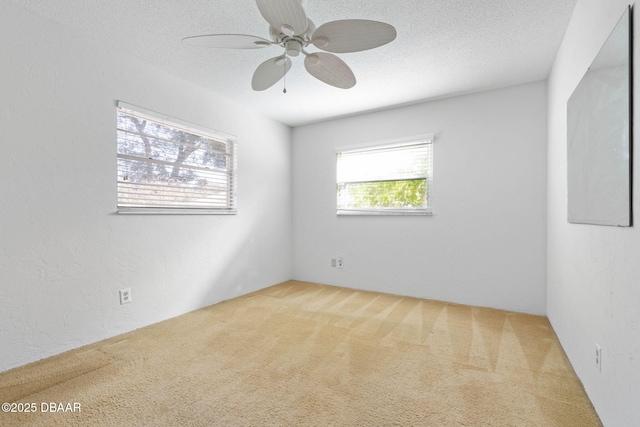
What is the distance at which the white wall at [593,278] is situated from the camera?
3.63 feet

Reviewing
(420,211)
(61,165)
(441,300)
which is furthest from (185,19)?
(441,300)

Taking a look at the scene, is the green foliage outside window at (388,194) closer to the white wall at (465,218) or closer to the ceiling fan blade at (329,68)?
the white wall at (465,218)

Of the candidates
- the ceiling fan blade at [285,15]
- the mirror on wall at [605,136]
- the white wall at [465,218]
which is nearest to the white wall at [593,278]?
the mirror on wall at [605,136]

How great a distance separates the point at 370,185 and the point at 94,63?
301cm

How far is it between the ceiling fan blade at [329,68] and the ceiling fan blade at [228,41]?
0.29 meters

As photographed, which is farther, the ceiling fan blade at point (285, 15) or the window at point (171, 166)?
the window at point (171, 166)

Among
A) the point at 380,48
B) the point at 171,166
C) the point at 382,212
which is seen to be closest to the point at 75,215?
the point at 171,166

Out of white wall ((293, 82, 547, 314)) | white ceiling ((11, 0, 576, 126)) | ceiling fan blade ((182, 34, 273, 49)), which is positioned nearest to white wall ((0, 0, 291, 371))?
white ceiling ((11, 0, 576, 126))

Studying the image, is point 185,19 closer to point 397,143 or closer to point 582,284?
point 397,143

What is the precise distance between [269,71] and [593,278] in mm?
2227

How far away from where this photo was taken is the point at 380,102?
134 inches

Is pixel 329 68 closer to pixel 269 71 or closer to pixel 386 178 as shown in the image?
pixel 269 71

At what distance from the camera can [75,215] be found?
6.99 ft

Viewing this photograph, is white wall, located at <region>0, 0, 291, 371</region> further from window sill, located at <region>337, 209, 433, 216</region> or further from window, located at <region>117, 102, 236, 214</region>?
window sill, located at <region>337, 209, 433, 216</region>
